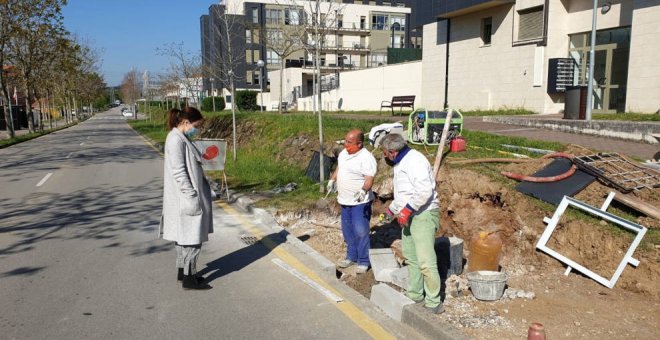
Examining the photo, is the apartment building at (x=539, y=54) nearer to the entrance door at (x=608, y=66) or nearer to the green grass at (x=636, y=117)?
the entrance door at (x=608, y=66)

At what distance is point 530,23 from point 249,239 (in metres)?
18.8

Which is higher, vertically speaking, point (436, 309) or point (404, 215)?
point (404, 215)

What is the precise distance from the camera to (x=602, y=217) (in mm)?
6051

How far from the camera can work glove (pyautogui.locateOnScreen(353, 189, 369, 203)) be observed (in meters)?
5.78

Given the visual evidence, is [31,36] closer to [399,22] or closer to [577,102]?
[577,102]

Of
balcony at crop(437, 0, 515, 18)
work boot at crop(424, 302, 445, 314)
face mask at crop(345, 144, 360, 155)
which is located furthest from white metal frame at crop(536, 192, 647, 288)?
balcony at crop(437, 0, 515, 18)

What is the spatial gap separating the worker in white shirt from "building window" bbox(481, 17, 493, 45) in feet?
68.1

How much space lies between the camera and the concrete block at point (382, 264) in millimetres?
5473

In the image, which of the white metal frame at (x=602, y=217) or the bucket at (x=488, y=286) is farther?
the white metal frame at (x=602, y=217)

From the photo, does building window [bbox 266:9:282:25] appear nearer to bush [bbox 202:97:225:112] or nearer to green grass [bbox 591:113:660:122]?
bush [bbox 202:97:225:112]

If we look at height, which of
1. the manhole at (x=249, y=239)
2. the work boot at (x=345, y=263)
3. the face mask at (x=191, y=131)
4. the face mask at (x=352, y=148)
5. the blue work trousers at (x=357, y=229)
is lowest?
the manhole at (x=249, y=239)

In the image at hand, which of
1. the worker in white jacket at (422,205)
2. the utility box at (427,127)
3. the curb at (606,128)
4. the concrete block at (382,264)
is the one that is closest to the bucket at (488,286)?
the worker in white jacket at (422,205)

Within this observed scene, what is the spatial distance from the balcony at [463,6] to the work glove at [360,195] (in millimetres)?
19297

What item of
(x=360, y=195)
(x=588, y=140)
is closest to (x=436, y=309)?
(x=360, y=195)
